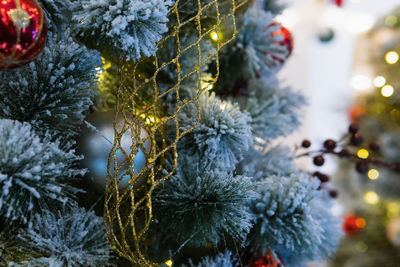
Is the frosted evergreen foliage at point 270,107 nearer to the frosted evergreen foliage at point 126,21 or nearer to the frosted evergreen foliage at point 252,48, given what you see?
the frosted evergreen foliage at point 252,48

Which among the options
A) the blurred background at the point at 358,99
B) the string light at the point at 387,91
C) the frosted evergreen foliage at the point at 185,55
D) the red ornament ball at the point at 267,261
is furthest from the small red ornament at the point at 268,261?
the string light at the point at 387,91

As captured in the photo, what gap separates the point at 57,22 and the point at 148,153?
0.19m

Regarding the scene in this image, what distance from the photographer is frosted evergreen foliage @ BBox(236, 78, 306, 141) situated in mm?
482

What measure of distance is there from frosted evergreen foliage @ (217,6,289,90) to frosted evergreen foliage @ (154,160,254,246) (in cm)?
19

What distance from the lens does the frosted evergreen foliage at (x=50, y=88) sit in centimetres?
33

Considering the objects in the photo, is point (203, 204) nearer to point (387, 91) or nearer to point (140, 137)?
point (140, 137)

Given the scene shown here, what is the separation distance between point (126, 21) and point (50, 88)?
0.11 m

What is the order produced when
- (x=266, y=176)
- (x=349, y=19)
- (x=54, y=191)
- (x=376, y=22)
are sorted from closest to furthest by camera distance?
(x=54, y=191) → (x=266, y=176) → (x=376, y=22) → (x=349, y=19)

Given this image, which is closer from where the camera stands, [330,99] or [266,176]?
[266,176]

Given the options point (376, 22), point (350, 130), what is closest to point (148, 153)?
point (350, 130)

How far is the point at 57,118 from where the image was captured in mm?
346

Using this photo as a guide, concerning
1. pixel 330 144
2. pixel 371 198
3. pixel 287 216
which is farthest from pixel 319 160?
pixel 371 198

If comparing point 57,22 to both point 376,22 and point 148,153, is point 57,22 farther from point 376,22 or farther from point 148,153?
point 376,22

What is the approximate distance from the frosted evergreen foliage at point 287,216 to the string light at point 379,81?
2.36 feet
